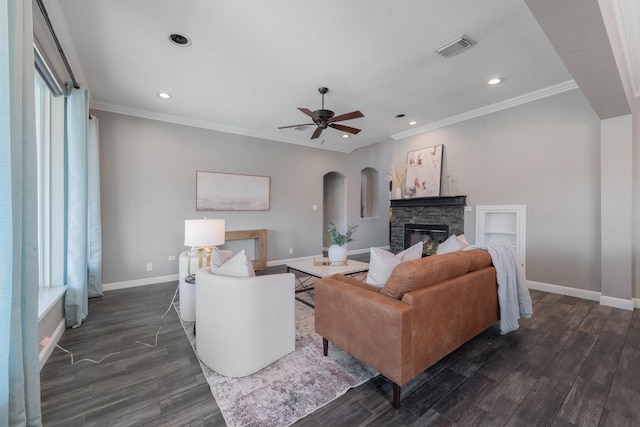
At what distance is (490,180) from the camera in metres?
4.36

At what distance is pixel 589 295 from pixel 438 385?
317cm

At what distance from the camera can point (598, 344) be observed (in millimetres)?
2371

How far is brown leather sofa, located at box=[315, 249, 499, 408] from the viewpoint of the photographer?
1.59 meters

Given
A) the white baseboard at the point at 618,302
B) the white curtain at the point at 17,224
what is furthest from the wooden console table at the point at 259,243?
the white baseboard at the point at 618,302

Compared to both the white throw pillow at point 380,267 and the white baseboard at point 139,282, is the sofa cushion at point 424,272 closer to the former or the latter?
the white throw pillow at point 380,267

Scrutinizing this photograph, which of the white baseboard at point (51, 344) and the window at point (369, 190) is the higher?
the window at point (369, 190)

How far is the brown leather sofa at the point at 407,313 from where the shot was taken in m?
1.59

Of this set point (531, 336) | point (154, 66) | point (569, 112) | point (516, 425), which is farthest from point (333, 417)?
point (569, 112)

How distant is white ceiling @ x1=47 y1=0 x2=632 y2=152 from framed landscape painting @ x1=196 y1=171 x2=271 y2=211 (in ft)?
3.69

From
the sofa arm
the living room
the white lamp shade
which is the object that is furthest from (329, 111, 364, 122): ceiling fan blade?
the sofa arm

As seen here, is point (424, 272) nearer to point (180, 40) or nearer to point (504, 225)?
point (180, 40)

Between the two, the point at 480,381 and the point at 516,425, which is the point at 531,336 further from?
the point at 516,425

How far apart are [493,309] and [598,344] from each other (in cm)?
96

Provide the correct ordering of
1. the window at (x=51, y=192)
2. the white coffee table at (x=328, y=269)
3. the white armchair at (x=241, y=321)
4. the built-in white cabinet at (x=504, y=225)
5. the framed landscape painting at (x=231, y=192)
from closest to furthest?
the white armchair at (x=241, y=321) < the window at (x=51, y=192) < the white coffee table at (x=328, y=269) < the built-in white cabinet at (x=504, y=225) < the framed landscape painting at (x=231, y=192)
